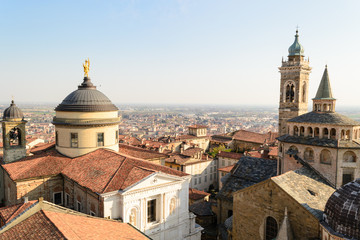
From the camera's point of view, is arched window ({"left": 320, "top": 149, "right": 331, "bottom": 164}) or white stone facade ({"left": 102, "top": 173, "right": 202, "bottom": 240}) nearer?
white stone facade ({"left": 102, "top": 173, "right": 202, "bottom": 240})

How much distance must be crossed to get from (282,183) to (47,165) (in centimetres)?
1906

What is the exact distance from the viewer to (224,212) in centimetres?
2919

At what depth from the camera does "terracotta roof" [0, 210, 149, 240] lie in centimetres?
1284

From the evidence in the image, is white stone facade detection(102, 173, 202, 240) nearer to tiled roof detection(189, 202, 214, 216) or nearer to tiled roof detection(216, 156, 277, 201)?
tiled roof detection(216, 156, 277, 201)

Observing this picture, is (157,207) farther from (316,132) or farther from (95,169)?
(316,132)

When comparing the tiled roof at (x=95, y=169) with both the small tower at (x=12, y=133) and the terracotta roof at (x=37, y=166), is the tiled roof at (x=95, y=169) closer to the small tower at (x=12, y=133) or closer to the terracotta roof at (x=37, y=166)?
the terracotta roof at (x=37, y=166)

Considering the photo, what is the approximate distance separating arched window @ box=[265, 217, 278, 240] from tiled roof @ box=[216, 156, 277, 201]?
9367 millimetres

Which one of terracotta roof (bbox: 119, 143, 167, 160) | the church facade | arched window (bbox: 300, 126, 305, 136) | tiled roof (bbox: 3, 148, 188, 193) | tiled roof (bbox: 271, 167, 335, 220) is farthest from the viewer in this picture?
terracotta roof (bbox: 119, 143, 167, 160)

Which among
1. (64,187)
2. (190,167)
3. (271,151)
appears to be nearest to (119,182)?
(64,187)

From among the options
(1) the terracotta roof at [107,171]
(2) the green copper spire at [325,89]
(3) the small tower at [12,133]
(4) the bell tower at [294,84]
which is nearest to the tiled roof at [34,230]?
(1) the terracotta roof at [107,171]

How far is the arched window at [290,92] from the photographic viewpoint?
1581 inches

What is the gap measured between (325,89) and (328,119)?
3.99 metres

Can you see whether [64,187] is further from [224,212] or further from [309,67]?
[309,67]

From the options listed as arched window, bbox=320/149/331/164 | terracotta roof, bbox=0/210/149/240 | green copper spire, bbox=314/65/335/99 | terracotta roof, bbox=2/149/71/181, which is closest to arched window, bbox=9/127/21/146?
terracotta roof, bbox=2/149/71/181
